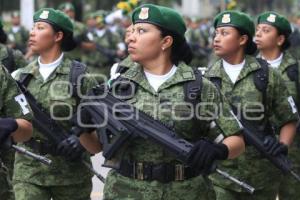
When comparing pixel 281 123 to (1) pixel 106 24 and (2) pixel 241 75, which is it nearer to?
(2) pixel 241 75

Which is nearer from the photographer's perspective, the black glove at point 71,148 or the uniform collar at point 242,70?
the black glove at point 71,148

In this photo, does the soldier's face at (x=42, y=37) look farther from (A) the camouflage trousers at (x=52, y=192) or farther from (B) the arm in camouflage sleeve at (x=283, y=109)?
(B) the arm in camouflage sleeve at (x=283, y=109)

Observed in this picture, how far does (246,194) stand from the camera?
18.9 ft

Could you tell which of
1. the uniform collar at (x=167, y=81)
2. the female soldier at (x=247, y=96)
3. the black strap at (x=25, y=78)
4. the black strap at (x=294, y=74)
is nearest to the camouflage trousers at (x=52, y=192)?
the black strap at (x=25, y=78)

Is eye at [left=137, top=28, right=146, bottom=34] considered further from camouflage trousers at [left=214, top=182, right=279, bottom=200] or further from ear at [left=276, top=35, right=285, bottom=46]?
ear at [left=276, top=35, right=285, bottom=46]

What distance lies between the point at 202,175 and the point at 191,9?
40.1 metres

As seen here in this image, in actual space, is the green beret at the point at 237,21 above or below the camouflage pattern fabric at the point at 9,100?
above

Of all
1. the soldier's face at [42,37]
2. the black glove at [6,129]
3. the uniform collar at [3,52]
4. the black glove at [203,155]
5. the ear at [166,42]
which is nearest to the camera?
the black glove at [203,155]

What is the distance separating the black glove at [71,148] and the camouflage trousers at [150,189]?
967 mm

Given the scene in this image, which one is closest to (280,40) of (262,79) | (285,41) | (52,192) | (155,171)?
(285,41)

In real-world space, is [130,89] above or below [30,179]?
above

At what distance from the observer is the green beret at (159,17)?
446 cm

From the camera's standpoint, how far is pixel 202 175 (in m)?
4.53

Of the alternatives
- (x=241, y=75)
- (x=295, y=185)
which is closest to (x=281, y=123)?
(x=241, y=75)
